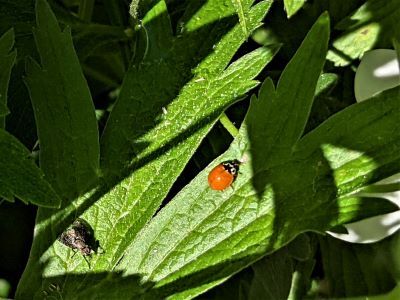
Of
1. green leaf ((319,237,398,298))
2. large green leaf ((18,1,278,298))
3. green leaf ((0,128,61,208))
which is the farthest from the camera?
green leaf ((319,237,398,298))

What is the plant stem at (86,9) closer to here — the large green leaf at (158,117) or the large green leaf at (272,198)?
the large green leaf at (158,117)

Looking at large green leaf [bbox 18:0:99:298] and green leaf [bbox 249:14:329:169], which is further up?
large green leaf [bbox 18:0:99:298]

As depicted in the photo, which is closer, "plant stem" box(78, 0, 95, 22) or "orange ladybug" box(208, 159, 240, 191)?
"orange ladybug" box(208, 159, 240, 191)

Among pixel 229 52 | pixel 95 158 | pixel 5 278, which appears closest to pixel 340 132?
pixel 229 52

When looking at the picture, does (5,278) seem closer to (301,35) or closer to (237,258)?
(237,258)

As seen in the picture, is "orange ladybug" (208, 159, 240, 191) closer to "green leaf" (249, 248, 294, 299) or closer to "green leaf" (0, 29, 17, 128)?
"green leaf" (249, 248, 294, 299)

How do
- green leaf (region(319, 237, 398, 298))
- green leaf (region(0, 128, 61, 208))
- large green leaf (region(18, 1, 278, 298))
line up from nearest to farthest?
green leaf (region(0, 128, 61, 208)), large green leaf (region(18, 1, 278, 298)), green leaf (region(319, 237, 398, 298))

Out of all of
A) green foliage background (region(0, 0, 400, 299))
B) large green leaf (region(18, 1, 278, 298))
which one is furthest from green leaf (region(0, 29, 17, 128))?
large green leaf (region(18, 1, 278, 298))

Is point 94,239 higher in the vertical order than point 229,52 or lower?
lower
